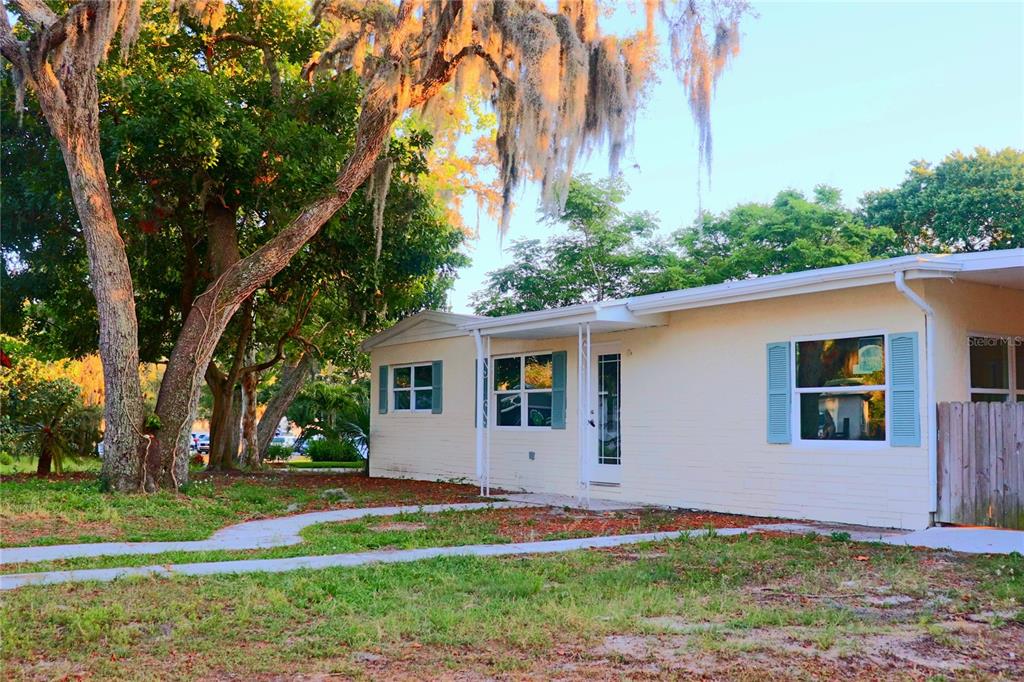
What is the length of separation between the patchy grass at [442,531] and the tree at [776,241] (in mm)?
13376

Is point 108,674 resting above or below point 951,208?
below

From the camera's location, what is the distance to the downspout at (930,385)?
9.73 m

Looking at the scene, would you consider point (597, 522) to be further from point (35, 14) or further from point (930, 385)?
point (35, 14)

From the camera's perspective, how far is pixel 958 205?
87.7ft

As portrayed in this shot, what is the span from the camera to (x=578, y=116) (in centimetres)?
1241

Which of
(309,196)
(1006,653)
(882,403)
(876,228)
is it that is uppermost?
(876,228)

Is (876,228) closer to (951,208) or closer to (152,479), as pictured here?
(951,208)

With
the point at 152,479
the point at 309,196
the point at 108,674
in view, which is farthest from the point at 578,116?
the point at 108,674

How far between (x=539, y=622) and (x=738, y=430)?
22.1 ft

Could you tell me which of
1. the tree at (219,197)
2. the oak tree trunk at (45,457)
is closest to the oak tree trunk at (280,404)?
the tree at (219,197)

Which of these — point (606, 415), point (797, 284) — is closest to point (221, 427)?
point (606, 415)

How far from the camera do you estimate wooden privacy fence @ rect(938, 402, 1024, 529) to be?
30.7 feet

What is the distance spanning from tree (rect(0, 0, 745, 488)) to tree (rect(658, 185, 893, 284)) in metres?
11.6

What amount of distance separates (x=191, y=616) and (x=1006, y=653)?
4578 millimetres
